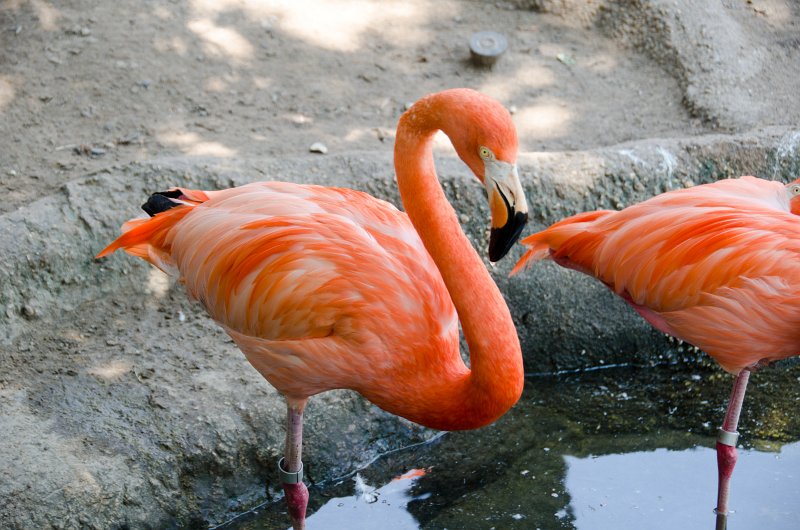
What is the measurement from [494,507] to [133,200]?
6.67 feet

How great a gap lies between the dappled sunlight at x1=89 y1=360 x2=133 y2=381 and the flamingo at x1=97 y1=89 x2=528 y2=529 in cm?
62

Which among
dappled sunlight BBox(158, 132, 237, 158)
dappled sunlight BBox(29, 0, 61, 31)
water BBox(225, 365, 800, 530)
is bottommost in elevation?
water BBox(225, 365, 800, 530)

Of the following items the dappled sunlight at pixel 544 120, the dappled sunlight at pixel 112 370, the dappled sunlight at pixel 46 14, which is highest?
the dappled sunlight at pixel 46 14

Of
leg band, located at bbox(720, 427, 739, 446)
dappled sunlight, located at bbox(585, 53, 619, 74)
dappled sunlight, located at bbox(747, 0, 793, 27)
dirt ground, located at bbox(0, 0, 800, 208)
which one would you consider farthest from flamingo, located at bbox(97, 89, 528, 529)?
dappled sunlight, located at bbox(747, 0, 793, 27)

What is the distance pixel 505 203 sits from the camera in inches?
95.8

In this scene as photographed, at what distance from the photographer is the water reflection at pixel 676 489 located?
11.6 feet

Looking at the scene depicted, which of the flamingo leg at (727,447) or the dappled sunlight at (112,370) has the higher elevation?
the flamingo leg at (727,447)

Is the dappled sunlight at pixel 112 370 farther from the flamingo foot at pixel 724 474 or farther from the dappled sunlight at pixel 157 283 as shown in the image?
the flamingo foot at pixel 724 474

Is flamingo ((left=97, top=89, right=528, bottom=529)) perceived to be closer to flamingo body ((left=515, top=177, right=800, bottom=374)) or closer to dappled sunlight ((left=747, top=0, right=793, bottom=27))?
flamingo body ((left=515, top=177, right=800, bottom=374))

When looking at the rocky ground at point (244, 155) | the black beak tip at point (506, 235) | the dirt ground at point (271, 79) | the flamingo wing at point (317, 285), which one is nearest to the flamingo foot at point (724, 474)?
the rocky ground at point (244, 155)

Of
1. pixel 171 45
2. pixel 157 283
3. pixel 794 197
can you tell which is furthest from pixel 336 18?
pixel 794 197

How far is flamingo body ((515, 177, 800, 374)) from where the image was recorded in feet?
10.2

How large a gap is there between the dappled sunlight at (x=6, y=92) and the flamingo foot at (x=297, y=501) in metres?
2.89

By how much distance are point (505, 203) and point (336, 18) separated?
397 centimetres
